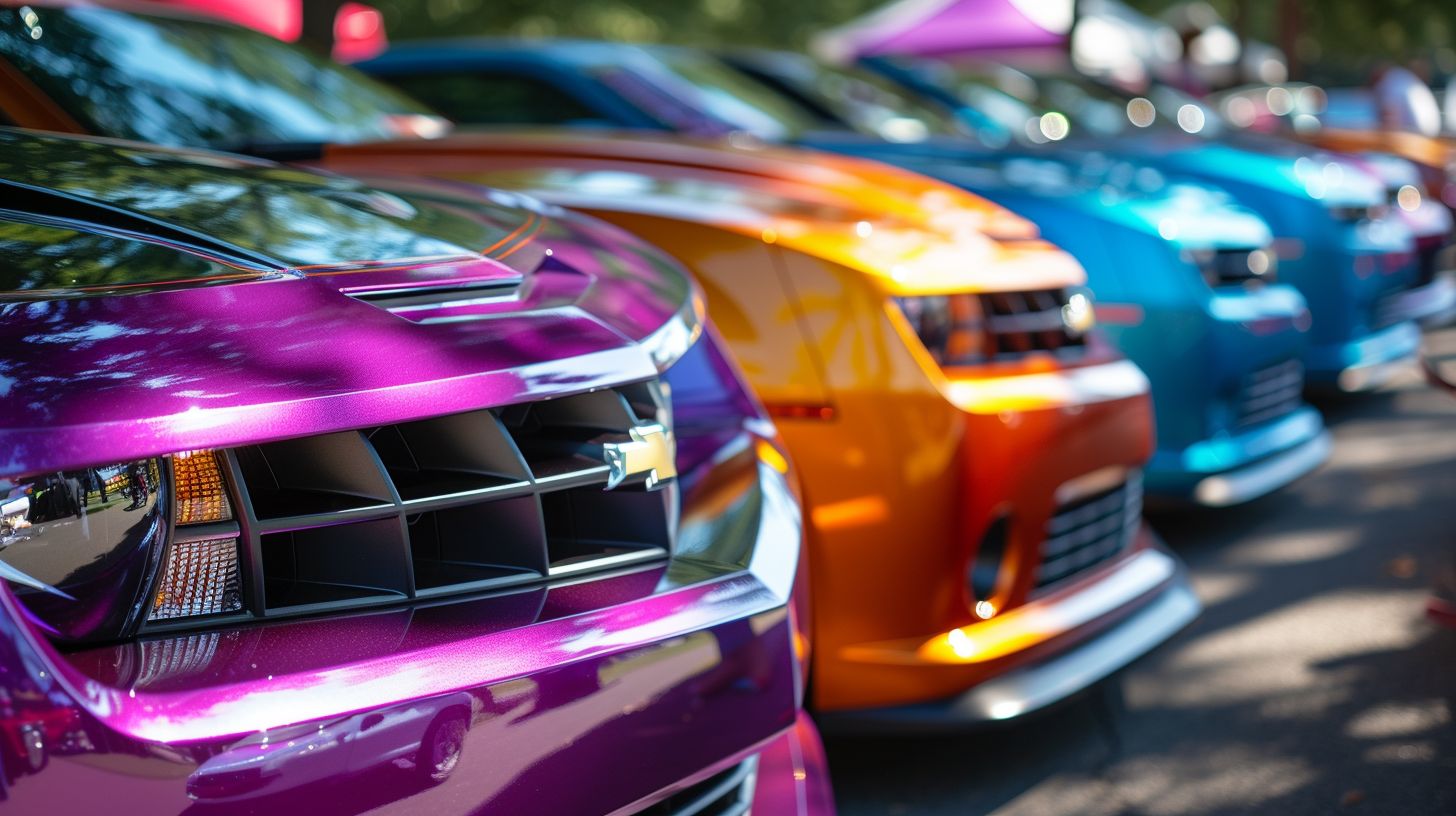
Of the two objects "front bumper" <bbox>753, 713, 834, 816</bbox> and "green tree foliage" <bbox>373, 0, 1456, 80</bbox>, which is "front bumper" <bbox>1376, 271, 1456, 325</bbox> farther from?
"green tree foliage" <bbox>373, 0, 1456, 80</bbox>

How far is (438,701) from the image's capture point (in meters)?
1.42

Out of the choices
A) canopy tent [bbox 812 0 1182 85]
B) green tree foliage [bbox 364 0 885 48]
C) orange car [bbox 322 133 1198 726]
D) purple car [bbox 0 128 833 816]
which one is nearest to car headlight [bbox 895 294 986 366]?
orange car [bbox 322 133 1198 726]

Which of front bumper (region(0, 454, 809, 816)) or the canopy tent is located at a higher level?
the canopy tent

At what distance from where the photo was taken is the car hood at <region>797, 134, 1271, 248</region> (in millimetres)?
4438

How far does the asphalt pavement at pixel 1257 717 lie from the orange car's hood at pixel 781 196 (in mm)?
986

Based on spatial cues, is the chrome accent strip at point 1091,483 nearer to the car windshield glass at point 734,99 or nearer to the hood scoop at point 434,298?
the hood scoop at point 434,298

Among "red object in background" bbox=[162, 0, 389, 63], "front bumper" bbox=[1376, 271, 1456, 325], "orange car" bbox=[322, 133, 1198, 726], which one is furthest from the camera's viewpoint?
"red object in background" bbox=[162, 0, 389, 63]

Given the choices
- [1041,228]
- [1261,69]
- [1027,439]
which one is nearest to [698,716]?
[1027,439]

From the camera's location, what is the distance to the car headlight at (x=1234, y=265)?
4.50 metres

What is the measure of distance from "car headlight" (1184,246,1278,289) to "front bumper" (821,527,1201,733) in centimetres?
168

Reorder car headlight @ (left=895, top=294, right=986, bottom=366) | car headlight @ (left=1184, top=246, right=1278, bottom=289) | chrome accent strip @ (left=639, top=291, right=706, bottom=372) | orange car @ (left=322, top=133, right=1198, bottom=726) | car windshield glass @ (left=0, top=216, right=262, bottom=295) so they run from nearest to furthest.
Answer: car windshield glass @ (left=0, top=216, right=262, bottom=295) < chrome accent strip @ (left=639, top=291, right=706, bottom=372) < orange car @ (left=322, top=133, right=1198, bottom=726) < car headlight @ (left=895, top=294, right=986, bottom=366) < car headlight @ (left=1184, top=246, right=1278, bottom=289)

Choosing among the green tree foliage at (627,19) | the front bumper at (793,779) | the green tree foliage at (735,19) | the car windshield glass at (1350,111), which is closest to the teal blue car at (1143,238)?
the front bumper at (793,779)

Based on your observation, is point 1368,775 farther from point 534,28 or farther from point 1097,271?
point 534,28

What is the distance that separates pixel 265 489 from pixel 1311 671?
2891 mm
